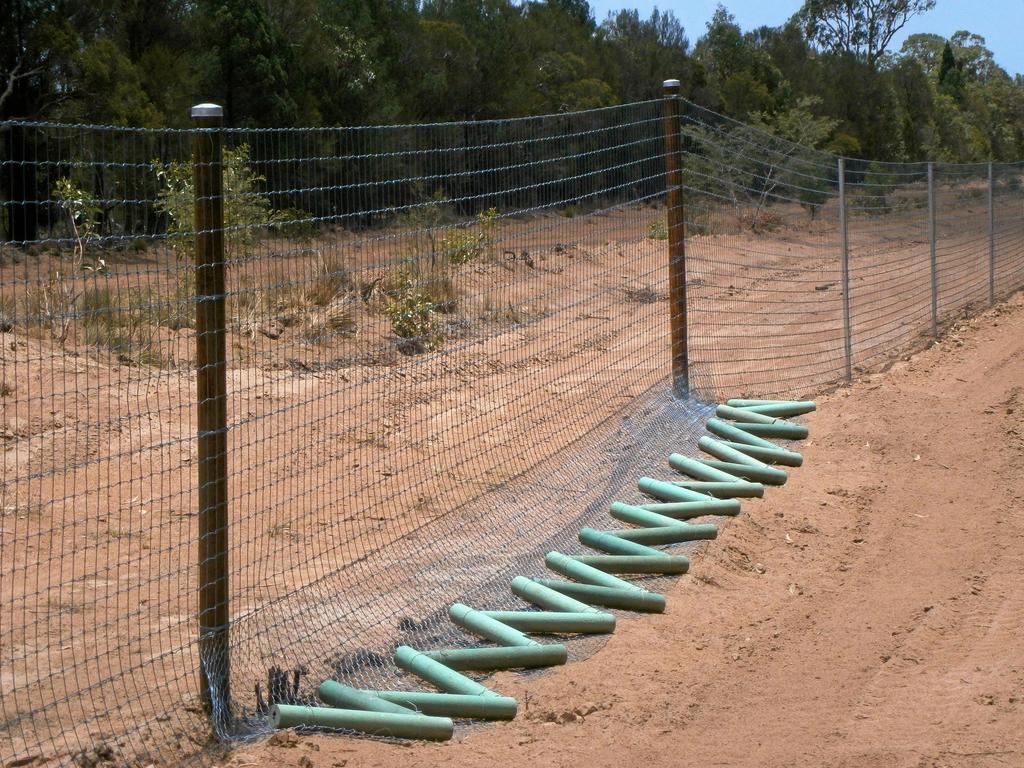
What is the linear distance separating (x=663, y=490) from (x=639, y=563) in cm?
129

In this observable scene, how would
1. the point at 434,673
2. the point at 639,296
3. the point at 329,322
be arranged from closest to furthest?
1. the point at 434,673
2. the point at 329,322
3. the point at 639,296

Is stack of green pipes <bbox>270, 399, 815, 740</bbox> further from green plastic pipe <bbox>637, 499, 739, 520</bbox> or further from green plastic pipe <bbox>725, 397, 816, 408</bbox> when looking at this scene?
green plastic pipe <bbox>725, 397, 816, 408</bbox>

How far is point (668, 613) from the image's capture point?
6.29m

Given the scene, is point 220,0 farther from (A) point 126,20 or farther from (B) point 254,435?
(B) point 254,435

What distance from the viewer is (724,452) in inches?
346

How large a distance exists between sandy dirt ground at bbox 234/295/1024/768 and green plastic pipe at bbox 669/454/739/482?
0.33 m

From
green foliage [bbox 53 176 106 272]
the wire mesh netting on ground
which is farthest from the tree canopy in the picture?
green foliage [bbox 53 176 106 272]

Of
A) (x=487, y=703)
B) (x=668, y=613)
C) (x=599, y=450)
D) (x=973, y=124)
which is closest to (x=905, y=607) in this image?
(x=668, y=613)

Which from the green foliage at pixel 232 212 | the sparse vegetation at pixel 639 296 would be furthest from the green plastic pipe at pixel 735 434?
the sparse vegetation at pixel 639 296

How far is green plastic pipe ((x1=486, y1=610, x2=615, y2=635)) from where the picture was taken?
597cm

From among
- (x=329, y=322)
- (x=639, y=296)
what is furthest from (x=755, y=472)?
(x=639, y=296)

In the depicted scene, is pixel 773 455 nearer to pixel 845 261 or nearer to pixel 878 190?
pixel 845 261

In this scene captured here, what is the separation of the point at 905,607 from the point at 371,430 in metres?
4.58

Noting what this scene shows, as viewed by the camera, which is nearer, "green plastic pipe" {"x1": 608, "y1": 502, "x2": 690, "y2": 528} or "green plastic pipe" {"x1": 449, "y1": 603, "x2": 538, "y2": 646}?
"green plastic pipe" {"x1": 449, "y1": 603, "x2": 538, "y2": 646}
